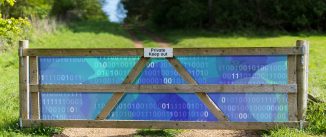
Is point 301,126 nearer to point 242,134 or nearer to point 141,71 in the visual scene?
point 242,134

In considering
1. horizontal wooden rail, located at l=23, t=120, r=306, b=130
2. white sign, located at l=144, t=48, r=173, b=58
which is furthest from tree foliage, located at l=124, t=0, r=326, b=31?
white sign, located at l=144, t=48, r=173, b=58

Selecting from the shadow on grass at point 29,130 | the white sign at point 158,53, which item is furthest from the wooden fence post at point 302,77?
the shadow on grass at point 29,130

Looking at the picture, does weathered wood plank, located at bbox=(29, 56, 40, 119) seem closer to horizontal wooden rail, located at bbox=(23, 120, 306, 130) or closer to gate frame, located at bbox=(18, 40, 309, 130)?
gate frame, located at bbox=(18, 40, 309, 130)

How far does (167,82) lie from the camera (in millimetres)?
8742

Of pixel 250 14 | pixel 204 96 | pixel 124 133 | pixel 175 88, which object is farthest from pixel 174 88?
pixel 250 14

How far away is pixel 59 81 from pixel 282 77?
12.2 ft

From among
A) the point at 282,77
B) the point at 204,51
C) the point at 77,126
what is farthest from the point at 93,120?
the point at 282,77

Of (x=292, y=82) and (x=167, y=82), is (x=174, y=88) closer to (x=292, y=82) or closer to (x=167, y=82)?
(x=167, y=82)

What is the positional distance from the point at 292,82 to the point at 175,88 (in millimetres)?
1888

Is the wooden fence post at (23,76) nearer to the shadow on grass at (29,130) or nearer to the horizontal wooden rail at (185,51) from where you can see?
the horizontal wooden rail at (185,51)

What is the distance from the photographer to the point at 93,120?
8.80 m

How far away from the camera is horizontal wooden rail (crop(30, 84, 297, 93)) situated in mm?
8484

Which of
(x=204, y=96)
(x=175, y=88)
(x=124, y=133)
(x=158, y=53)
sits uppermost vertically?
(x=158, y=53)

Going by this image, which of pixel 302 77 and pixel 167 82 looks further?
pixel 167 82
